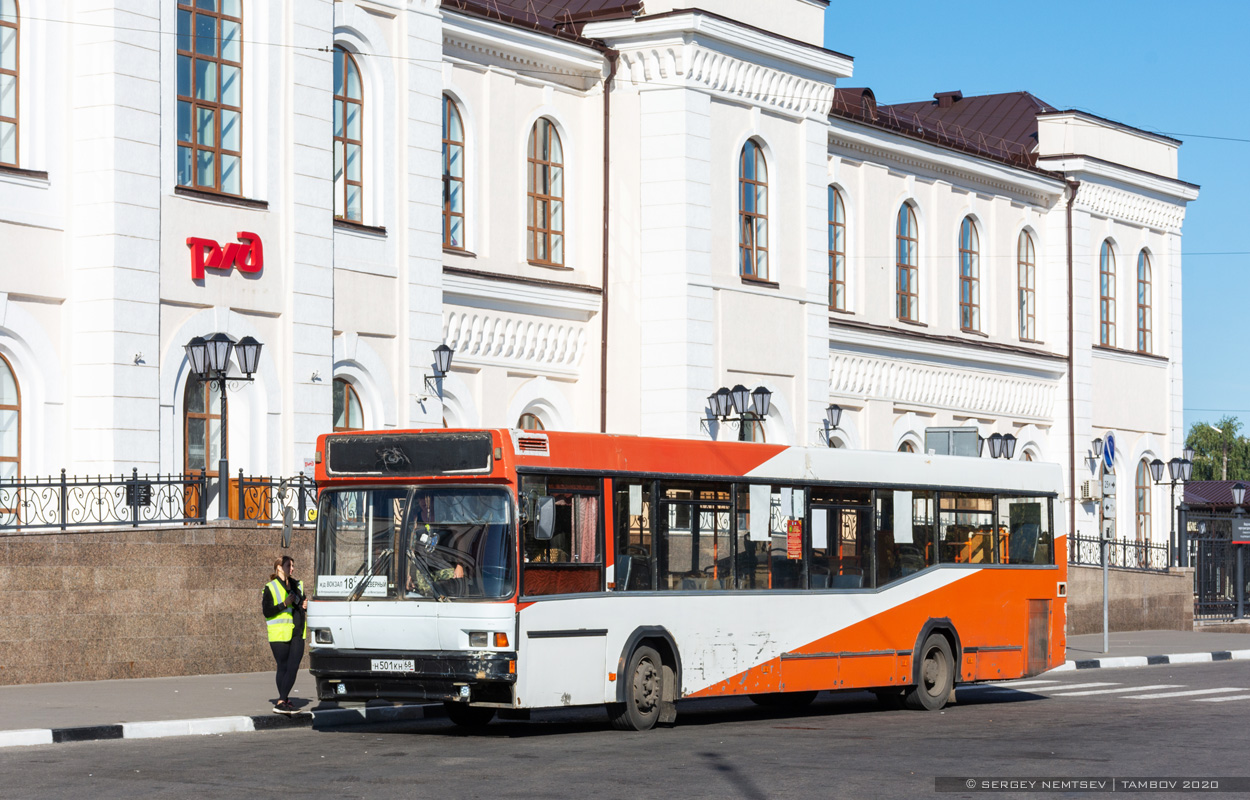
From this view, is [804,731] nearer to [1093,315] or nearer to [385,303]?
[385,303]

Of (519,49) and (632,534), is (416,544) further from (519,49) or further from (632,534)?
(519,49)

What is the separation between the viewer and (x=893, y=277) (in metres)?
39.9

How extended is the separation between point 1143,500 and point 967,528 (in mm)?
27627

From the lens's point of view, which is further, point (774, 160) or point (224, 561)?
point (774, 160)

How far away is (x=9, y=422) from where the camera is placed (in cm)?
2269

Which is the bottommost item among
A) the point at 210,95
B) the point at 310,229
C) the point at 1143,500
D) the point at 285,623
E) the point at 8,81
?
the point at 285,623

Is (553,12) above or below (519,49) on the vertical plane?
above

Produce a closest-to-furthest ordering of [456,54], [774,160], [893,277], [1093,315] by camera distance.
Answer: [456,54] < [774,160] < [893,277] < [1093,315]

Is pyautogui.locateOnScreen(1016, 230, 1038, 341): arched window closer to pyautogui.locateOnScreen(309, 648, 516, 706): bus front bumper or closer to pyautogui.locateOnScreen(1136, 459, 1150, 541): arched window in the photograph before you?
pyautogui.locateOnScreen(1136, 459, 1150, 541): arched window

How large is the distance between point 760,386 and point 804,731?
15336 millimetres

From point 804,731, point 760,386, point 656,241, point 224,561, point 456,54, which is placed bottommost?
point 804,731

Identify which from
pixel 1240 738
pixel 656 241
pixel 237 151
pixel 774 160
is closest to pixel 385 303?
pixel 237 151

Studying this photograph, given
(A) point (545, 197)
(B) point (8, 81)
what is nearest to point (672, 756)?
(B) point (8, 81)

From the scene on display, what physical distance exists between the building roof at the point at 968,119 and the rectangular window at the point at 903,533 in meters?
18.5
